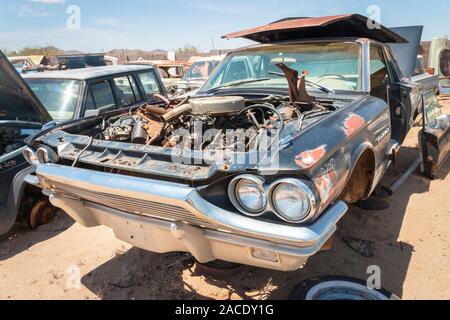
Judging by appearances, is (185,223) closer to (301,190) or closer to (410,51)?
(301,190)

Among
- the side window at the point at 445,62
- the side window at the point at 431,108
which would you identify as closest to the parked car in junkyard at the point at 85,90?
the side window at the point at 431,108

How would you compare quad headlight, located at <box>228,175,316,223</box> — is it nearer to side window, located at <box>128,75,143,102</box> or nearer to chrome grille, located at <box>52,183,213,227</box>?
chrome grille, located at <box>52,183,213,227</box>

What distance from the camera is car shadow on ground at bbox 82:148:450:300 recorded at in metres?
2.71

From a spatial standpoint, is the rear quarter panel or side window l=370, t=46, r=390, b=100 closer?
the rear quarter panel

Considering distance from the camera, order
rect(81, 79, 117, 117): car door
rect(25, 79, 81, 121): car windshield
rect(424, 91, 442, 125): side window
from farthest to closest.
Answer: rect(81, 79, 117, 117): car door, rect(25, 79, 81, 121): car windshield, rect(424, 91, 442, 125): side window

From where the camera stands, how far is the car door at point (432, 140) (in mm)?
4207

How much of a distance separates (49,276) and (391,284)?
109 inches

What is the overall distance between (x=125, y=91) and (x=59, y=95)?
3.52 ft

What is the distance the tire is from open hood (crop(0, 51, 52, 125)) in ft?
11.0

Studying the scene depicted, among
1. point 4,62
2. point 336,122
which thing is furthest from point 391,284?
point 4,62

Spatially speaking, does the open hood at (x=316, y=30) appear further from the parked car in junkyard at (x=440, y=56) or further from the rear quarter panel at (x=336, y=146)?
the parked car in junkyard at (x=440, y=56)

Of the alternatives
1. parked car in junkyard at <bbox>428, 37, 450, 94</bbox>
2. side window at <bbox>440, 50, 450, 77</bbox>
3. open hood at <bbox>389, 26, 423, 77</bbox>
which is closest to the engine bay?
open hood at <bbox>389, 26, 423, 77</bbox>

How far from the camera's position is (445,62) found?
438 inches

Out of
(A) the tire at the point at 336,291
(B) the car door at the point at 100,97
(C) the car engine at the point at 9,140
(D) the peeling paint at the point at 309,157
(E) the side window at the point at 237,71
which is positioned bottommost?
(A) the tire at the point at 336,291
